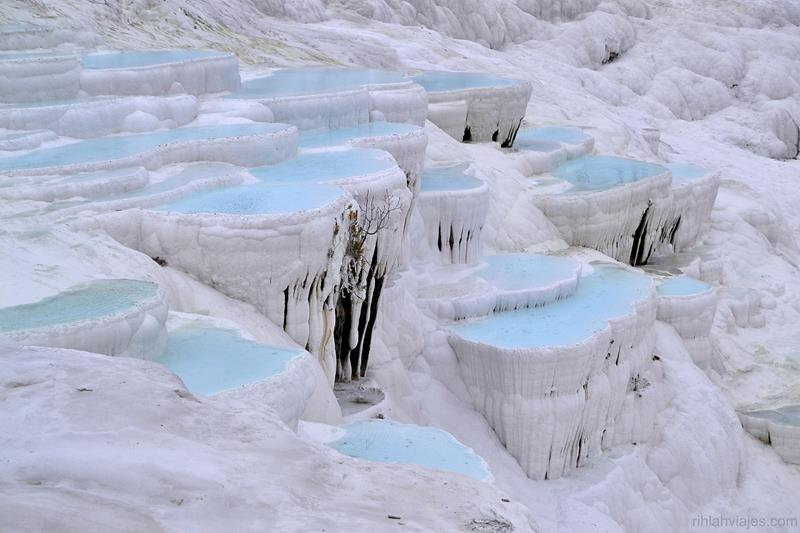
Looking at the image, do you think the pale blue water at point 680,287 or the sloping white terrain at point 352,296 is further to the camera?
the pale blue water at point 680,287

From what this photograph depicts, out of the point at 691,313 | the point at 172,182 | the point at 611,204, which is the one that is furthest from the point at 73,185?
the point at 611,204

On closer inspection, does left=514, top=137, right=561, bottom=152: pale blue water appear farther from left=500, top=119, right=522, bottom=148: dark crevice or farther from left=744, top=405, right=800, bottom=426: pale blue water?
left=744, top=405, right=800, bottom=426: pale blue water

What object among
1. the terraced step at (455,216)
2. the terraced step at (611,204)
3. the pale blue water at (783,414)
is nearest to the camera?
the terraced step at (455,216)

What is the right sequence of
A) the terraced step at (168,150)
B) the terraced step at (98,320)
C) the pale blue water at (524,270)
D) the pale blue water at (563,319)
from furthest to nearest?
the pale blue water at (524,270), the pale blue water at (563,319), the terraced step at (168,150), the terraced step at (98,320)

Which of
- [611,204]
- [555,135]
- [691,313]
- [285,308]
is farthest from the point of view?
[555,135]

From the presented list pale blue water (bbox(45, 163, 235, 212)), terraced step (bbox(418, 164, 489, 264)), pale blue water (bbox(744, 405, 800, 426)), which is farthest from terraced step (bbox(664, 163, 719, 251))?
pale blue water (bbox(45, 163, 235, 212))

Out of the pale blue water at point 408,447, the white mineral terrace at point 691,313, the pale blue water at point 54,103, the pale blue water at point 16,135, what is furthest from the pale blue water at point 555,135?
the pale blue water at point 408,447

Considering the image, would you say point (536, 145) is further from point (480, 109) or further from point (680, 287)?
point (680, 287)

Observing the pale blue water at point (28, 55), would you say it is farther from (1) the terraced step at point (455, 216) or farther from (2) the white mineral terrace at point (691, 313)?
(2) the white mineral terrace at point (691, 313)
